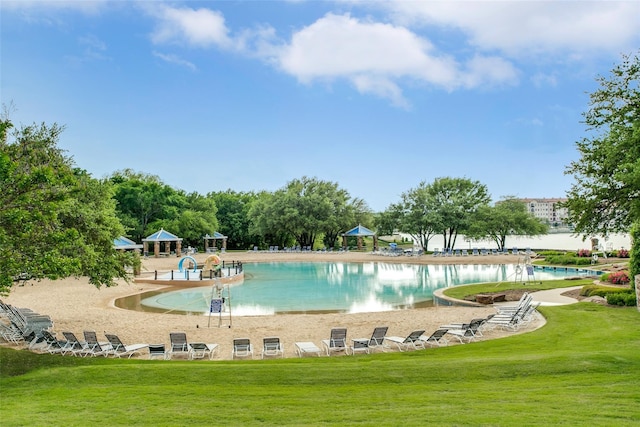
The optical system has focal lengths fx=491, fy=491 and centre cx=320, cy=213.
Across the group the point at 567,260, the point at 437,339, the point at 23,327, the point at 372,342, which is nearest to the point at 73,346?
the point at 23,327

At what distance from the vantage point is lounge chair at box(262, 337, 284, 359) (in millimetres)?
11713

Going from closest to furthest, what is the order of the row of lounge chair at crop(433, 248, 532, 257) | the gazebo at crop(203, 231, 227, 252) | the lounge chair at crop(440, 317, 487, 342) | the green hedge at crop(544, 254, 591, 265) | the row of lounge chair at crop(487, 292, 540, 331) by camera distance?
the lounge chair at crop(440, 317, 487, 342)
the row of lounge chair at crop(487, 292, 540, 331)
the green hedge at crop(544, 254, 591, 265)
the row of lounge chair at crop(433, 248, 532, 257)
the gazebo at crop(203, 231, 227, 252)

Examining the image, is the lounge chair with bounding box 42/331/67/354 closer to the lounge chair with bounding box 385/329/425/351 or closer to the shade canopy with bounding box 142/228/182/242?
the lounge chair with bounding box 385/329/425/351

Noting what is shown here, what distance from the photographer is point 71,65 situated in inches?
800

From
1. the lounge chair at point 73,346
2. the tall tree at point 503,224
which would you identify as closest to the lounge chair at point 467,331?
the lounge chair at point 73,346

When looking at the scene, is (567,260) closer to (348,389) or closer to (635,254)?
(635,254)

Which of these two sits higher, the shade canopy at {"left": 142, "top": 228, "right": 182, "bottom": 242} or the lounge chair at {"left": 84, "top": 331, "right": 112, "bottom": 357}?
the shade canopy at {"left": 142, "top": 228, "right": 182, "bottom": 242}

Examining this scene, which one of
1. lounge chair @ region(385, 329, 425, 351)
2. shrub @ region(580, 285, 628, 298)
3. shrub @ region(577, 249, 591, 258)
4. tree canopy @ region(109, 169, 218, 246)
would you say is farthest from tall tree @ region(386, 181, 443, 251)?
lounge chair @ region(385, 329, 425, 351)

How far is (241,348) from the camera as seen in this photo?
1220 cm

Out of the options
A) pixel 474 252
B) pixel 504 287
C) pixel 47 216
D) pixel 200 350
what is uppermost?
pixel 47 216

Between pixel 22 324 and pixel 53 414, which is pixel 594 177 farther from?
pixel 22 324

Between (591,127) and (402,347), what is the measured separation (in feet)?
25.1

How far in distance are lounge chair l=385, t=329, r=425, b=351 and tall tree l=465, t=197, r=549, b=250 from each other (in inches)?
1656

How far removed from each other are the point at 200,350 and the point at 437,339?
19.6 feet
